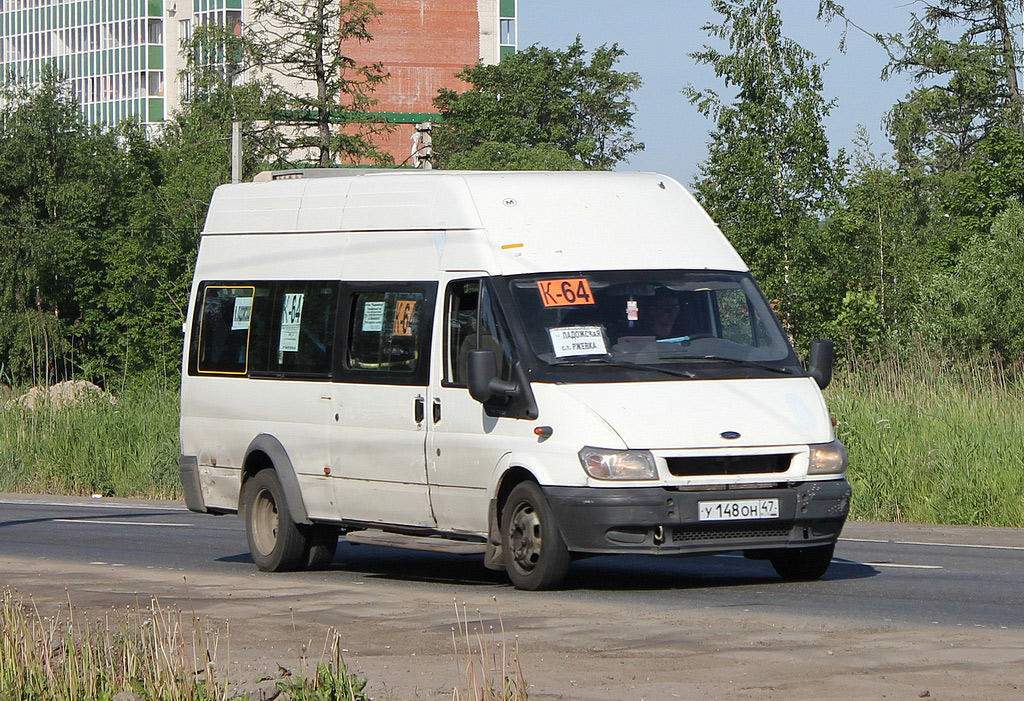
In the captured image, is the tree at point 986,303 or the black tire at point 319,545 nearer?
the black tire at point 319,545

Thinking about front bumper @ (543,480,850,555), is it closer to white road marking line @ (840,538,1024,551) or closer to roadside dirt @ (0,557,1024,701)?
roadside dirt @ (0,557,1024,701)

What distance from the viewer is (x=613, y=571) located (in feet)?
42.1

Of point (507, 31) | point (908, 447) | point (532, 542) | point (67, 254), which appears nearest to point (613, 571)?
point (532, 542)

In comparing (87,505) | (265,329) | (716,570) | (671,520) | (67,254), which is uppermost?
(67,254)

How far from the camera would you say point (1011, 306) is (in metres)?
39.1

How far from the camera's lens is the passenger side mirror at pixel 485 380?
11.1 m

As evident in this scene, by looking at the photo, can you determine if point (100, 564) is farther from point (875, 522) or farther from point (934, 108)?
point (934, 108)

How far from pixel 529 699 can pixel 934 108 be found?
162 feet

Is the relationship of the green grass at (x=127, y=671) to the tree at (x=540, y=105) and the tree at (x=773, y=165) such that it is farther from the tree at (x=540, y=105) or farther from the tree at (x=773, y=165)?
the tree at (x=540, y=105)

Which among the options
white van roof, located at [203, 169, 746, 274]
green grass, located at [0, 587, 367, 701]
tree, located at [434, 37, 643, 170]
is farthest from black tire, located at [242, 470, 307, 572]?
tree, located at [434, 37, 643, 170]

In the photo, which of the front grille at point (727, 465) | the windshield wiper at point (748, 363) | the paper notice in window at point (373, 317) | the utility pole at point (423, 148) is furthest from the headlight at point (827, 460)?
the utility pole at point (423, 148)

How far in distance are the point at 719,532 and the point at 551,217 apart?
2398 millimetres

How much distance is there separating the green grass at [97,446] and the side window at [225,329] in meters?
12.0

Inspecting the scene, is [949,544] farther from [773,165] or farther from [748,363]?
[773,165]
